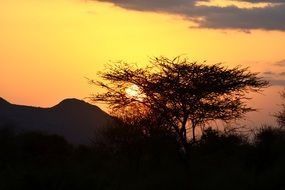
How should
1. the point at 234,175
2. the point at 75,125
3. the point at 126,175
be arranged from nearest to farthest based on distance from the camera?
the point at 234,175 → the point at 126,175 → the point at 75,125

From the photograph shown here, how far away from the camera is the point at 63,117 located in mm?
169875

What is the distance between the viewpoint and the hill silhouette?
153 m

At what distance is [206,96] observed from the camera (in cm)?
3456

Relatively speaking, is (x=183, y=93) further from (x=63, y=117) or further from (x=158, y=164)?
(x=63, y=117)

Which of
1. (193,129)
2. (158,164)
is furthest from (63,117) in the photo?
(193,129)

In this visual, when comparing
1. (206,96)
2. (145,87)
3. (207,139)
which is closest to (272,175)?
(206,96)

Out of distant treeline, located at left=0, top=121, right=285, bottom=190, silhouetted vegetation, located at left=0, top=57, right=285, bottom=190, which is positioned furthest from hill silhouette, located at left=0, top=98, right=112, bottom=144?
silhouetted vegetation, located at left=0, top=57, right=285, bottom=190

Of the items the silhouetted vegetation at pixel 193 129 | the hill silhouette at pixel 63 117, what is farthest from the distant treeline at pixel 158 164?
the hill silhouette at pixel 63 117

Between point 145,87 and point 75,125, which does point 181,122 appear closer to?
point 145,87

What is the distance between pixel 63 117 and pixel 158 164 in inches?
4961

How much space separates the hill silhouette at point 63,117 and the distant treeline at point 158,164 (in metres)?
90.9

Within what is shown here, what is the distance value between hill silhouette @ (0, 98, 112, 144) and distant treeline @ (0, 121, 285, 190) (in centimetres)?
9091

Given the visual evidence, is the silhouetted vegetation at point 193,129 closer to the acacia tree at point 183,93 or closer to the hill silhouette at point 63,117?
the acacia tree at point 183,93

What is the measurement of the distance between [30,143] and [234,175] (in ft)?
106
